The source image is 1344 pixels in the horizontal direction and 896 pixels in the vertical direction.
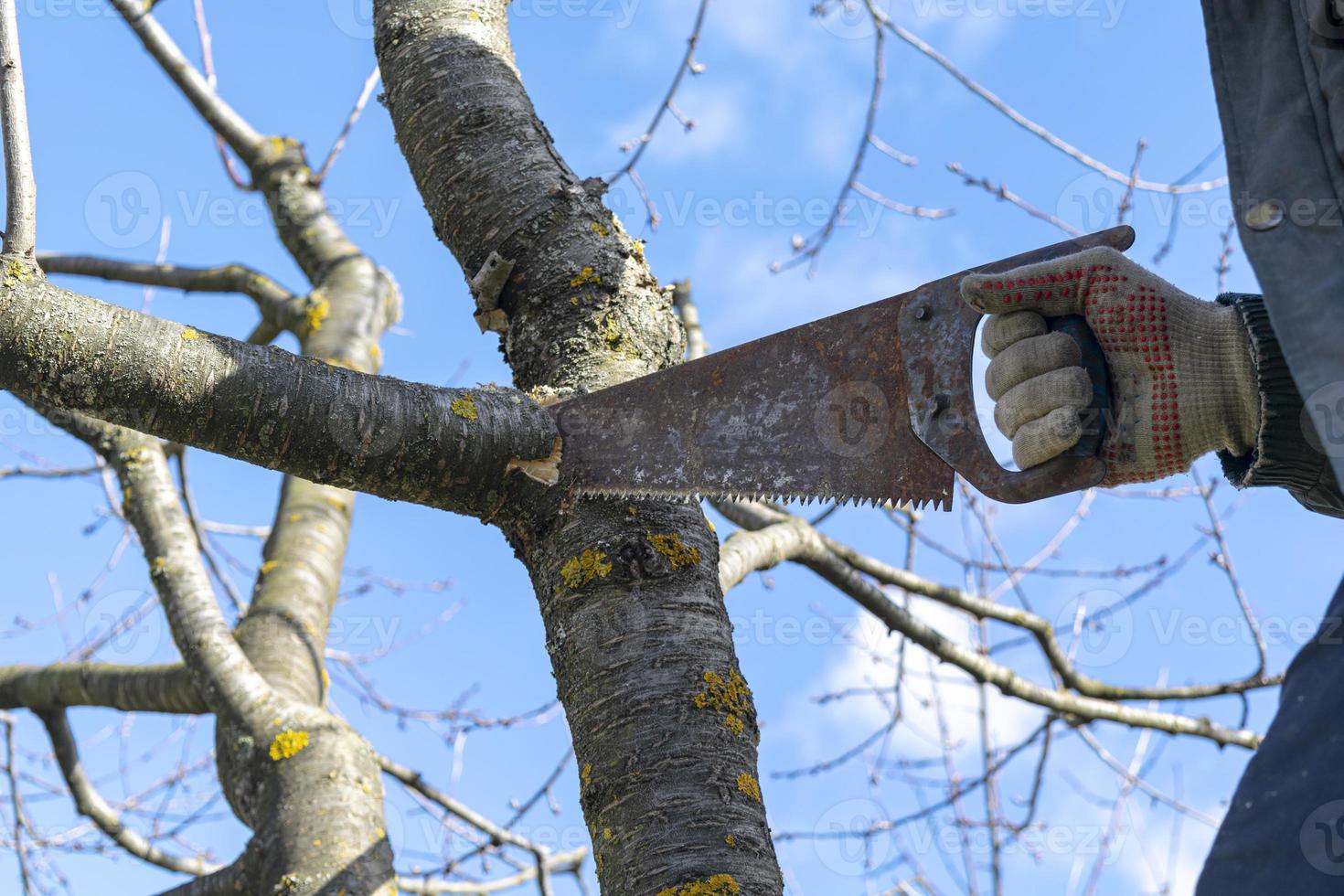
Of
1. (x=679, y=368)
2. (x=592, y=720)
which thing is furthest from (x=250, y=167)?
(x=592, y=720)

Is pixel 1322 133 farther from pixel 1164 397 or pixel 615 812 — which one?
pixel 615 812

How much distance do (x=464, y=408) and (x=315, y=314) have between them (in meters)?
3.17

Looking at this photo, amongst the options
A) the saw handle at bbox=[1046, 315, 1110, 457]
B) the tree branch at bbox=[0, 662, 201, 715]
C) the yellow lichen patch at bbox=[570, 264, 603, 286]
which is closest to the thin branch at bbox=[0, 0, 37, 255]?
the yellow lichen patch at bbox=[570, 264, 603, 286]

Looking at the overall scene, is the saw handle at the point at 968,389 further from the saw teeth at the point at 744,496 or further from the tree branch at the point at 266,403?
the tree branch at the point at 266,403

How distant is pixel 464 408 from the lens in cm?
226

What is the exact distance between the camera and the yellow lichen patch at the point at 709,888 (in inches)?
77.5

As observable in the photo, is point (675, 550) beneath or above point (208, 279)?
beneath

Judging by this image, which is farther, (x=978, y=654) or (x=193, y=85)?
(x=193, y=85)

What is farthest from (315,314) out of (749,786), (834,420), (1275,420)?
(1275,420)

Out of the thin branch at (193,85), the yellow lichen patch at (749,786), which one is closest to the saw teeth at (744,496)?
the yellow lichen patch at (749,786)

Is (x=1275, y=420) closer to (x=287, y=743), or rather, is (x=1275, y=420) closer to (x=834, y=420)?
(x=834, y=420)

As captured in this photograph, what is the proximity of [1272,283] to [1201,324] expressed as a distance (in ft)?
1.97

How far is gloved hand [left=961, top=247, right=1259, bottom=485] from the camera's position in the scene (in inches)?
81.2

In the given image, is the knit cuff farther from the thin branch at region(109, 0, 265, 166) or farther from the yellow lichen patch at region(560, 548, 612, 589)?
the thin branch at region(109, 0, 265, 166)
